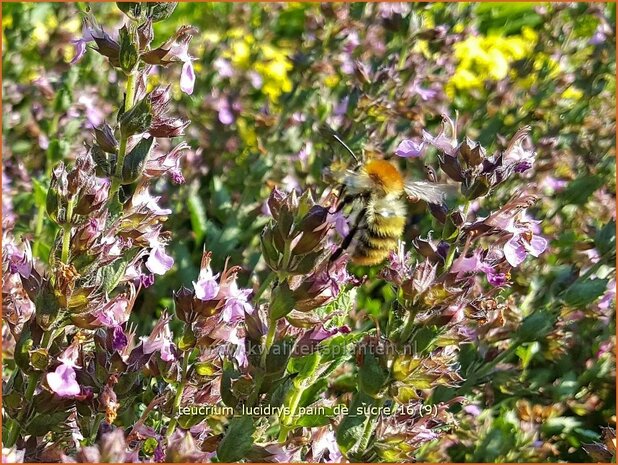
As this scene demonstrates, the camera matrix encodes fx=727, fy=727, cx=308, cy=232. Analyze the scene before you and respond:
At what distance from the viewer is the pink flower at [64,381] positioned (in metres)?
1.74

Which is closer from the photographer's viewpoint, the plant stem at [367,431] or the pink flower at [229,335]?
the pink flower at [229,335]

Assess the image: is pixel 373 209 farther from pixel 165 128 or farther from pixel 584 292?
pixel 584 292

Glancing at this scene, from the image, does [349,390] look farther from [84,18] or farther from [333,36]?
[333,36]

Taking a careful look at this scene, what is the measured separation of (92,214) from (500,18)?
9199 mm

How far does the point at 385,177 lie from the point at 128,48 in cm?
92

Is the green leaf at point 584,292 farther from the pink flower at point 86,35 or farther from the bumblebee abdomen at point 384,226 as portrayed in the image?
the pink flower at point 86,35

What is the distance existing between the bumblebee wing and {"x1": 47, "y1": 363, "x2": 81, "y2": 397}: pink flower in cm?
109

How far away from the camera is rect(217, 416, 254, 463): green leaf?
5.93ft

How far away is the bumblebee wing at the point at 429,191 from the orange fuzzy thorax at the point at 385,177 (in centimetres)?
4

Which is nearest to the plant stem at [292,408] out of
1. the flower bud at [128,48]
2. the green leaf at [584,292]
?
the flower bud at [128,48]

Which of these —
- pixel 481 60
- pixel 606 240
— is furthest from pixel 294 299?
pixel 481 60

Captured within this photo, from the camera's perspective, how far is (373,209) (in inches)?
92.4

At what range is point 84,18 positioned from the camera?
2076mm

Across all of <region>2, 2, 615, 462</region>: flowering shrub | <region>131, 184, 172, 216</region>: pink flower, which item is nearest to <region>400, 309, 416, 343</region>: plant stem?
<region>2, 2, 615, 462</region>: flowering shrub
